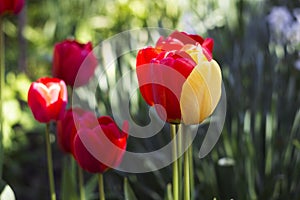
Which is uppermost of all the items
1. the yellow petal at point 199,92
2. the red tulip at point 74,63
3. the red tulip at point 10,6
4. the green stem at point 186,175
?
the red tulip at point 10,6

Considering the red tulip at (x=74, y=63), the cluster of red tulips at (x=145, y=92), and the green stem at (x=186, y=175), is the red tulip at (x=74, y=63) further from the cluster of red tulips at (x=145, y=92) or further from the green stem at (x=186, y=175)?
the green stem at (x=186, y=175)

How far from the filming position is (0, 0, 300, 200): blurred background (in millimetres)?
1423

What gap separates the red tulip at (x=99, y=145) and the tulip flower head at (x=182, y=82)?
11 centimetres

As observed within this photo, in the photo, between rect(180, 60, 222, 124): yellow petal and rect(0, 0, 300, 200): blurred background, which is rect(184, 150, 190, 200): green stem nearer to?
Answer: rect(180, 60, 222, 124): yellow petal

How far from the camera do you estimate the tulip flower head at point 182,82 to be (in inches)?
31.7

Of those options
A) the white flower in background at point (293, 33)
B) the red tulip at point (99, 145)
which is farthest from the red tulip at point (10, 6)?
the white flower in background at point (293, 33)

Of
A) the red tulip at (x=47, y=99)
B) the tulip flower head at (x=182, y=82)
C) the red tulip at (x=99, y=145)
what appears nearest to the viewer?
the tulip flower head at (x=182, y=82)

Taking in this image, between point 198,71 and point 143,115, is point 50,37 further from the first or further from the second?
point 198,71

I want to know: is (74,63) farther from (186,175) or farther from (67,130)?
(186,175)

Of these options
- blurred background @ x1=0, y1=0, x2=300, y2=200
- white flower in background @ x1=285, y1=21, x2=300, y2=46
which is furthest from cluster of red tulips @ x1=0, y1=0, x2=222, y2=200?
white flower in background @ x1=285, y1=21, x2=300, y2=46

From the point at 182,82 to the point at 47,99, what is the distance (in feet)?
0.98

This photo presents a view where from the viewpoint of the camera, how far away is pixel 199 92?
811 millimetres

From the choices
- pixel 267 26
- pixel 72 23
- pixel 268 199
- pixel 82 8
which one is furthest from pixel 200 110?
pixel 82 8

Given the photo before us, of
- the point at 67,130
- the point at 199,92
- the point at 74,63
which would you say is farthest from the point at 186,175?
the point at 74,63
